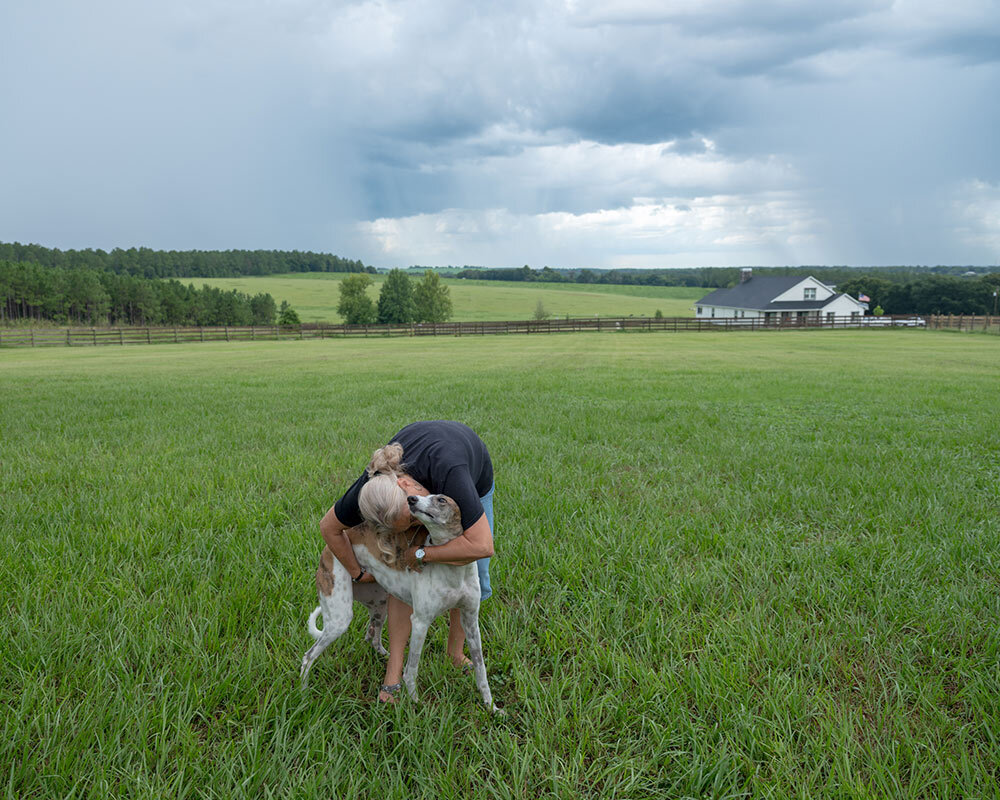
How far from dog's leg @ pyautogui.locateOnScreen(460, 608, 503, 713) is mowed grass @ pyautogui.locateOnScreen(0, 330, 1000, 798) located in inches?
4.5

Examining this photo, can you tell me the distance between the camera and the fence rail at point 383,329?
4509cm

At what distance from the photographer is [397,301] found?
77625 millimetres

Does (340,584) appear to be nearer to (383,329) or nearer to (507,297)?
(383,329)

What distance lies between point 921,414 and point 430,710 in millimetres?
11040

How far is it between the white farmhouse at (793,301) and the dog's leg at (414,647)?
7563 centimetres

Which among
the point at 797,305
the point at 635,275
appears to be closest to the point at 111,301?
the point at 797,305

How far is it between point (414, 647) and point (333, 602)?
1.32ft

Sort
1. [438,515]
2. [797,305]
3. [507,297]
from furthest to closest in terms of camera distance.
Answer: [507,297] < [797,305] < [438,515]

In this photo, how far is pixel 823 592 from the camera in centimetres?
346

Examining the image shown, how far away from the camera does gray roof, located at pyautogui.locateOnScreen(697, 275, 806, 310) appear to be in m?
74.0

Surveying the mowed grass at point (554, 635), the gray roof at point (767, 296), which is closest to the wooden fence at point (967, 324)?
the gray roof at point (767, 296)

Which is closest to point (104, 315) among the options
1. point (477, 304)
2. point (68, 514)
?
point (477, 304)

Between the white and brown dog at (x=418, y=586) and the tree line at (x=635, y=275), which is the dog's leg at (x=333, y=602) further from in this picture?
the tree line at (x=635, y=275)

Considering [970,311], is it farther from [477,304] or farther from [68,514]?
[68,514]
